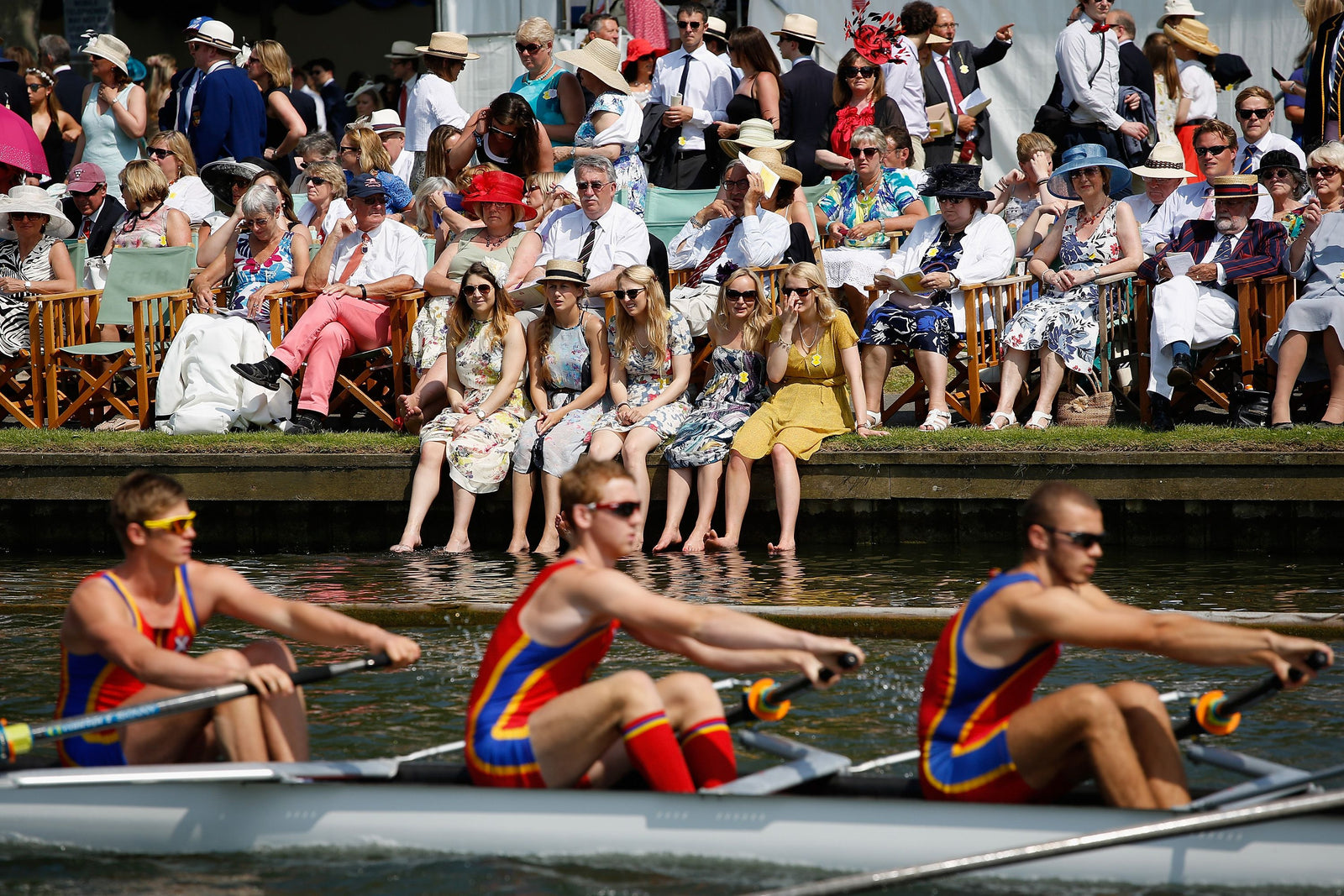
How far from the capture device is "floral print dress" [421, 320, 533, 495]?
988cm

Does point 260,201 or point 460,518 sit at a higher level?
point 260,201

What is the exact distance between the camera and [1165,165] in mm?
10617

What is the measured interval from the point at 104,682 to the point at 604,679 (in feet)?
5.30

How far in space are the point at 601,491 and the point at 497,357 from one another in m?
5.37

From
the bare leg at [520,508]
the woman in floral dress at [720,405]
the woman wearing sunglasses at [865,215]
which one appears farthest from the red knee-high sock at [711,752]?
the woman wearing sunglasses at [865,215]

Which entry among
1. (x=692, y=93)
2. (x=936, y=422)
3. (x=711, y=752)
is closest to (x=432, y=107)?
(x=692, y=93)

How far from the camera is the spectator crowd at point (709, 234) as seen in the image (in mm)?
9859

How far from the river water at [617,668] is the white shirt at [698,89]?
4.33m

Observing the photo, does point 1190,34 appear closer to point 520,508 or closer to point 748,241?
point 748,241

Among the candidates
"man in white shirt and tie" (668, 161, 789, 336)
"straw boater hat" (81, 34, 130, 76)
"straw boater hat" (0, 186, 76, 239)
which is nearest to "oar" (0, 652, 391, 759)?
"man in white shirt and tie" (668, 161, 789, 336)

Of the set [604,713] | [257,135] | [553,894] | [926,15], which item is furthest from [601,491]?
[257,135]

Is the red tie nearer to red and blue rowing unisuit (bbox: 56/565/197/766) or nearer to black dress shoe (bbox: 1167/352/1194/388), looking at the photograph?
black dress shoe (bbox: 1167/352/1194/388)

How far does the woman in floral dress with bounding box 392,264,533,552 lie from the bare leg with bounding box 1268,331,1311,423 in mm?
4663

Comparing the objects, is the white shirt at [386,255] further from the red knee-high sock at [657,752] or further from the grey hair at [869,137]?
the red knee-high sock at [657,752]
